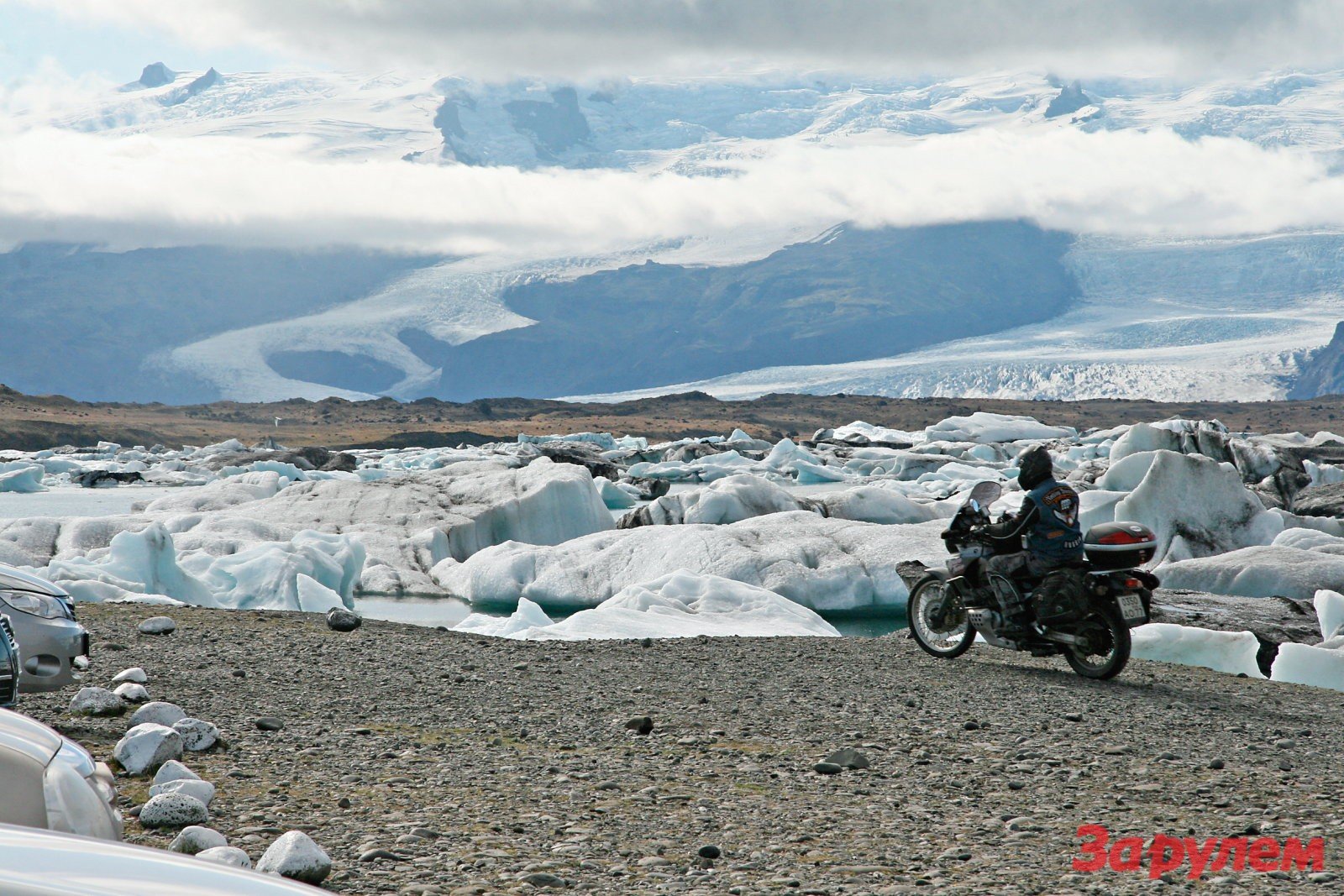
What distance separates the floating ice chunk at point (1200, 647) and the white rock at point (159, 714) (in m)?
9.46

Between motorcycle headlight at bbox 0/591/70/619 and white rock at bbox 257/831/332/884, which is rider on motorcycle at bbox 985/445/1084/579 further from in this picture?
motorcycle headlight at bbox 0/591/70/619

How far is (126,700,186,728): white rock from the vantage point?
6582mm

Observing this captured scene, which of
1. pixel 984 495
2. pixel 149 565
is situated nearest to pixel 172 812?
pixel 984 495

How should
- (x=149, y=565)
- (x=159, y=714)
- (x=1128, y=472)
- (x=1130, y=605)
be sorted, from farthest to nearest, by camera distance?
1. (x=1128, y=472)
2. (x=149, y=565)
3. (x=1130, y=605)
4. (x=159, y=714)

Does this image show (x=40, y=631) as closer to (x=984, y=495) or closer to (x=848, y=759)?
(x=848, y=759)

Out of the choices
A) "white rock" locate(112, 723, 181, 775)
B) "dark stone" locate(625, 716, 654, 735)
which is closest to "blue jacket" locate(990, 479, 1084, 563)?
"dark stone" locate(625, 716, 654, 735)

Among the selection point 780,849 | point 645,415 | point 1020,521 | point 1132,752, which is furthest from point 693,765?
point 645,415

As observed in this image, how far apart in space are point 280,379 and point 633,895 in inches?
6835

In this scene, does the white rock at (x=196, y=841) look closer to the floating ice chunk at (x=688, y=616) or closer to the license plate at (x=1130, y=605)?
the license plate at (x=1130, y=605)

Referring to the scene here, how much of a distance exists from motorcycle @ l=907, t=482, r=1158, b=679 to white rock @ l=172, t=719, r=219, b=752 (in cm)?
628

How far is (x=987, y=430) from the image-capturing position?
7244 cm

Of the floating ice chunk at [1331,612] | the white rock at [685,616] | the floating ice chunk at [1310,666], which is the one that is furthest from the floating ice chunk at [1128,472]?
the floating ice chunk at [1310,666]

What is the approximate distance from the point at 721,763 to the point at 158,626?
21.1 feet

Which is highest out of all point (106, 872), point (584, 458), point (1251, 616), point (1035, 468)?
point (584, 458)
